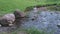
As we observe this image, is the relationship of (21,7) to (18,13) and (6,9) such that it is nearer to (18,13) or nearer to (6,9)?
(6,9)

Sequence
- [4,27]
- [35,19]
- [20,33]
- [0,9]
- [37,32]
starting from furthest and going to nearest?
[0,9] < [35,19] < [4,27] < [20,33] < [37,32]

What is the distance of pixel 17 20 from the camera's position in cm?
2025

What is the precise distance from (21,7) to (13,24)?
730cm

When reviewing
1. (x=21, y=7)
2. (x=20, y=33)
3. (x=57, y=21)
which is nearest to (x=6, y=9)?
(x=21, y=7)

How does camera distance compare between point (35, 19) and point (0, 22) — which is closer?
point (0, 22)

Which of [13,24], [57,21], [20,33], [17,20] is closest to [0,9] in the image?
[17,20]

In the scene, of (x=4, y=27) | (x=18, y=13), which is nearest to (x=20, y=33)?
(x=4, y=27)

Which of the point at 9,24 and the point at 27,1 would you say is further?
the point at 27,1

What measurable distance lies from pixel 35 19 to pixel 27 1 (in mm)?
9928

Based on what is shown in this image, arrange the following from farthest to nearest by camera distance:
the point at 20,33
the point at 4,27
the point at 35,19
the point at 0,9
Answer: the point at 0,9 → the point at 35,19 → the point at 4,27 → the point at 20,33

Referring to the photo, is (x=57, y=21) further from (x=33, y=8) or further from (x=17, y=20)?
(x=33, y=8)

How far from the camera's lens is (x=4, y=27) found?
17.6m

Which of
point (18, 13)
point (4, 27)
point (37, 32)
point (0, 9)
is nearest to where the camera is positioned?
point (37, 32)

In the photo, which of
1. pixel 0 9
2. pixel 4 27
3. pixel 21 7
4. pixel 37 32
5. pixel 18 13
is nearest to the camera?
pixel 37 32
